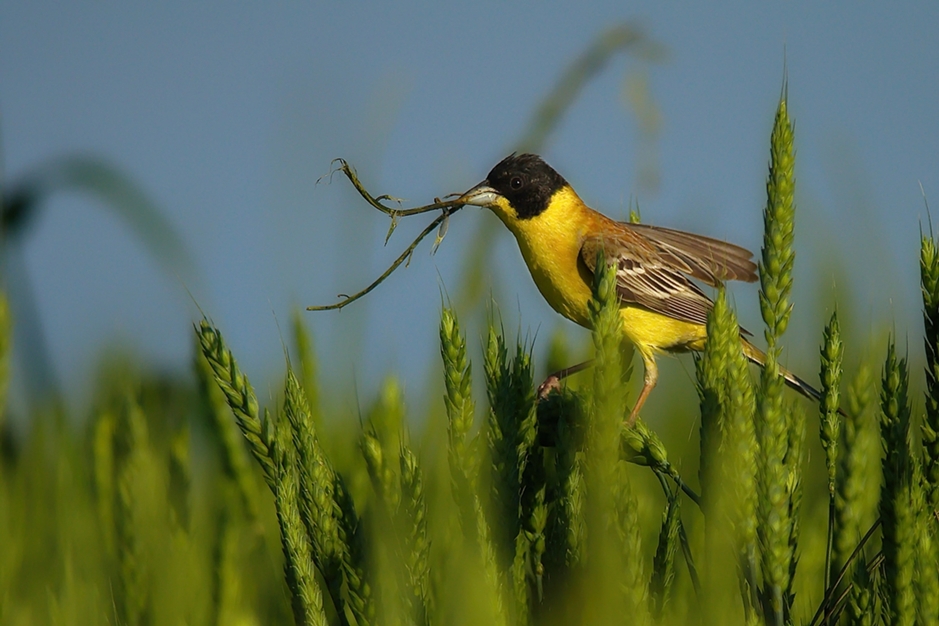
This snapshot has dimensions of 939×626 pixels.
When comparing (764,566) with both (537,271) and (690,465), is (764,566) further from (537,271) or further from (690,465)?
(537,271)

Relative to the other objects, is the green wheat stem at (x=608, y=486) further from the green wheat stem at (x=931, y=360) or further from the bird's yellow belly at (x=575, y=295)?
the bird's yellow belly at (x=575, y=295)

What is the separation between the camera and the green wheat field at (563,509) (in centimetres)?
173

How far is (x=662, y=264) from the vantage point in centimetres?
493

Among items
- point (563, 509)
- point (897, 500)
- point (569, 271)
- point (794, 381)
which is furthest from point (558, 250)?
point (897, 500)

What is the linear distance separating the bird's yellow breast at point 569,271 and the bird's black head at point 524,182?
0.03 m

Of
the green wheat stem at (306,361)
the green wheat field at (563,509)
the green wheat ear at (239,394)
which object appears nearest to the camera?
the green wheat field at (563,509)

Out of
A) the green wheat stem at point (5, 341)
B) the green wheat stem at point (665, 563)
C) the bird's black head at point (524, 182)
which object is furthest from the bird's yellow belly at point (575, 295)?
the green wheat stem at point (5, 341)

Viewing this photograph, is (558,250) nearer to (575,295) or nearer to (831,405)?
(575,295)

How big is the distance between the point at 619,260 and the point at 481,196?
93 centimetres

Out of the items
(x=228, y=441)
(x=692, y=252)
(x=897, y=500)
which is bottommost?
(x=228, y=441)

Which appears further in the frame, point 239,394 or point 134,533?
point 134,533

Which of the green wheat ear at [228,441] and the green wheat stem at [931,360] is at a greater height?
the green wheat stem at [931,360]

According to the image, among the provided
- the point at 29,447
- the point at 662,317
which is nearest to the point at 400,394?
the point at 29,447

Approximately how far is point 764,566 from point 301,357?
1542 mm
